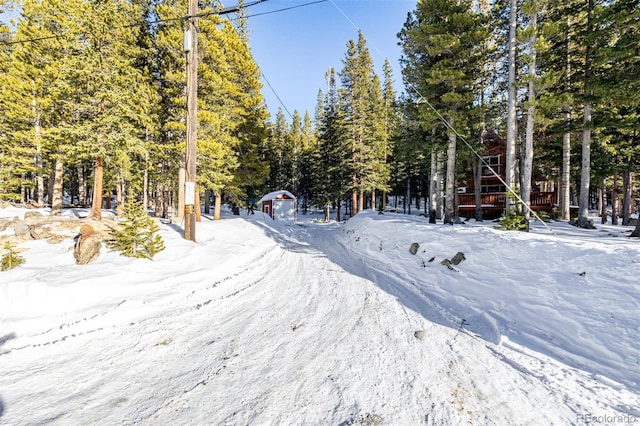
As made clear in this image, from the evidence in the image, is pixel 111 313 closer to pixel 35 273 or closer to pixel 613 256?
pixel 35 273

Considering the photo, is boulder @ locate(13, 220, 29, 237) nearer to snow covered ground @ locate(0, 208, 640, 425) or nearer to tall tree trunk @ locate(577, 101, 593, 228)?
snow covered ground @ locate(0, 208, 640, 425)

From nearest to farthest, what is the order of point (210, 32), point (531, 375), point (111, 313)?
point (531, 375), point (111, 313), point (210, 32)

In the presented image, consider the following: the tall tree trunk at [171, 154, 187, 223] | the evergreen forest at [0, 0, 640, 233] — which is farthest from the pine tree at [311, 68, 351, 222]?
the tall tree trunk at [171, 154, 187, 223]

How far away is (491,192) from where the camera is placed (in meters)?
26.0

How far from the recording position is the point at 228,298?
563 centimetres

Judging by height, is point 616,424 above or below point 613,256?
below

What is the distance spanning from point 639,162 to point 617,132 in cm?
200

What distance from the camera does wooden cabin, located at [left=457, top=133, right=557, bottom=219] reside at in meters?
22.6

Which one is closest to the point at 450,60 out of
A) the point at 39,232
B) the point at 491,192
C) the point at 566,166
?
the point at 566,166

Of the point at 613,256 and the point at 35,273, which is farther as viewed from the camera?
the point at 35,273

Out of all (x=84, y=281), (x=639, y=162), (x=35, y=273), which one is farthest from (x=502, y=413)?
(x=639, y=162)

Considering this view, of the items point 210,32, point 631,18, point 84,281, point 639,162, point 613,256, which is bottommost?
point 84,281

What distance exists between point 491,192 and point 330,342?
27954 millimetres

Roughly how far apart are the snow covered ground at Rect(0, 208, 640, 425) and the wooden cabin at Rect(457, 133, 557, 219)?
1897cm
